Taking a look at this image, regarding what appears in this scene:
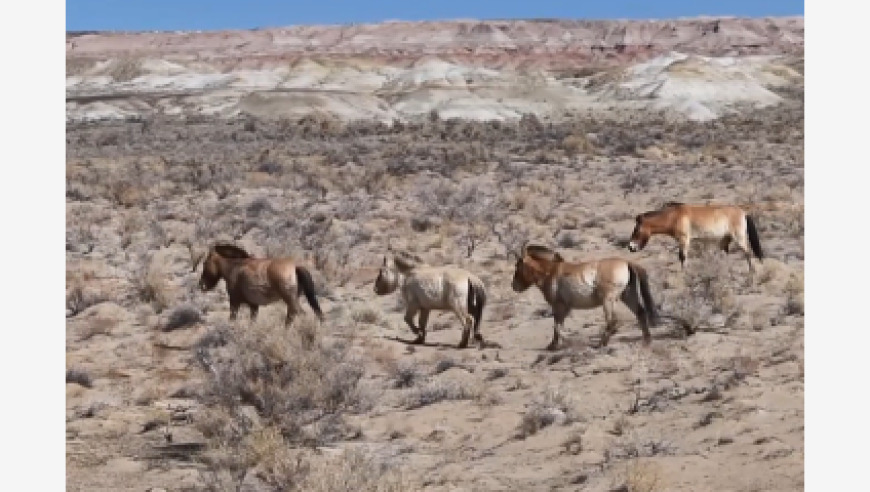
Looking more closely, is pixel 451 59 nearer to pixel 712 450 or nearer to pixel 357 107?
pixel 357 107

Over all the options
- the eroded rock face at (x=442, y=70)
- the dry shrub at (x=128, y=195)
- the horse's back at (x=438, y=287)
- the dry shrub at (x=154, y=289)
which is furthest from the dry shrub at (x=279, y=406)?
the eroded rock face at (x=442, y=70)

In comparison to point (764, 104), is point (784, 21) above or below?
above

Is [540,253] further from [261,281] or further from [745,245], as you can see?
[745,245]

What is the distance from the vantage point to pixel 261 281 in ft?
31.6

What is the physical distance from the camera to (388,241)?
15648 mm

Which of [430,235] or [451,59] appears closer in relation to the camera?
[430,235]

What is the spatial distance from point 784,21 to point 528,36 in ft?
125

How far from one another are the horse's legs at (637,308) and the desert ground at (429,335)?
0.22 m

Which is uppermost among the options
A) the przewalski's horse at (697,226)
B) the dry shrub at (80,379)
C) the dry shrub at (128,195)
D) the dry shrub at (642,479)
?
the dry shrub at (128,195)

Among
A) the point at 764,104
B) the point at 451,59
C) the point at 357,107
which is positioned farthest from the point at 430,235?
the point at 451,59

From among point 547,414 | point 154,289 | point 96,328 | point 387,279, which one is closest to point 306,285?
point 387,279

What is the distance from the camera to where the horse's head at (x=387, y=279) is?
9.85m

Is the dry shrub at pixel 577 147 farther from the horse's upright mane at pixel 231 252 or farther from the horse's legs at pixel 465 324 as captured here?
the horse's legs at pixel 465 324
